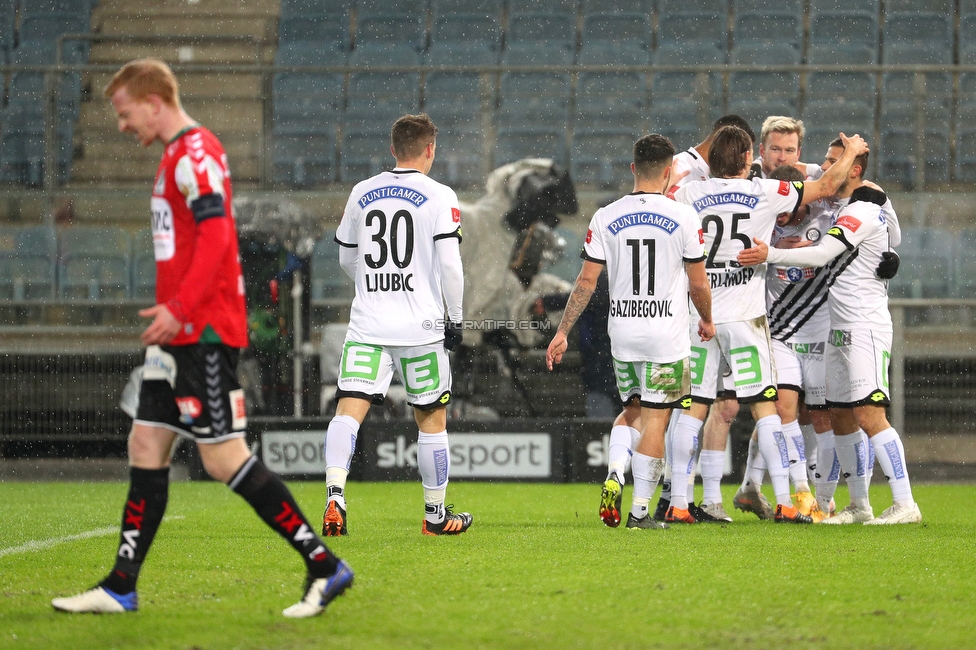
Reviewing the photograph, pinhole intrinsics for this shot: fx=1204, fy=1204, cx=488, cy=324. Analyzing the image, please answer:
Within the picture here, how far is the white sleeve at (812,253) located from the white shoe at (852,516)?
4.39 ft

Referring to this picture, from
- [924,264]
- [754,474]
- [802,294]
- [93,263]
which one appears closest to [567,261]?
[924,264]

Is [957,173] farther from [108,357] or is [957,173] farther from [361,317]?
[108,357]

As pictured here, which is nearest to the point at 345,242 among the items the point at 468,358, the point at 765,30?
the point at 468,358

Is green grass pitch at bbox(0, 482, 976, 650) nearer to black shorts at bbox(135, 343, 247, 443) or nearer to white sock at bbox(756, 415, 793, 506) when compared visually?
white sock at bbox(756, 415, 793, 506)

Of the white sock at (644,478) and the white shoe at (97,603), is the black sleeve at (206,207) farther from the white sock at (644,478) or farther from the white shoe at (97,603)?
the white sock at (644,478)

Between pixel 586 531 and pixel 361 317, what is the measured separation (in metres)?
1.48

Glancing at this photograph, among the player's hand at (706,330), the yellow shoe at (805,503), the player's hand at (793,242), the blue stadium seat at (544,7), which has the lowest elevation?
the yellow shoe at (805,503)

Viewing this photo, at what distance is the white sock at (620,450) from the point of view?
581cm

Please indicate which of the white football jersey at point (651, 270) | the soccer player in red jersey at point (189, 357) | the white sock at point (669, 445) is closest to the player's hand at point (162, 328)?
the soccer player in red jersey at point (189, 357)

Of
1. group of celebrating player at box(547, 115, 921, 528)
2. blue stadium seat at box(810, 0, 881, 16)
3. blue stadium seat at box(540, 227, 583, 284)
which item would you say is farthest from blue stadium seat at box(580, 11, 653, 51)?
group of celebrating player at box(547, 115, 921, 528)

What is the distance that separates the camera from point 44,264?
32.9 ft

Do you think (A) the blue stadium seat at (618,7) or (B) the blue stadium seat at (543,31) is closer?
(B) the blue stadium seat at (543,31)

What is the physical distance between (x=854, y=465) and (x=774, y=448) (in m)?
0.60

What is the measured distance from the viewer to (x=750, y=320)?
6086 mm
